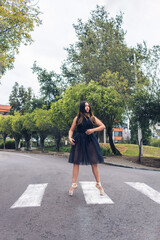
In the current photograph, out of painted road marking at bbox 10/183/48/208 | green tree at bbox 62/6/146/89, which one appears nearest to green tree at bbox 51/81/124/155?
green tree at bbox 62/6/146/89

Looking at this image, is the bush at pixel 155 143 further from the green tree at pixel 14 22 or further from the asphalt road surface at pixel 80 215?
the asphalt road surface at pixel 80 215

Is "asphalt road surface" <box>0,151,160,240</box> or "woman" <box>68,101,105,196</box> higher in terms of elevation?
"woman" <box>68,101,105,196</box>

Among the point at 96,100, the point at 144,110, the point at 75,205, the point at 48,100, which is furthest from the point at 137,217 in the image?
the point at 48,100

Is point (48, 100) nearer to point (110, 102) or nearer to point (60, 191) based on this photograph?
point (110, 102)

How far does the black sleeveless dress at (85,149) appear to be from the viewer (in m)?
5.59

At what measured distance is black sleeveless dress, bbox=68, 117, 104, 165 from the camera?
5590mm

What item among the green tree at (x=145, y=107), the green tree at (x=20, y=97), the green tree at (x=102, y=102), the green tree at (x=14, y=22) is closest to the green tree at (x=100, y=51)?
the green tree at (x=102, y=102)

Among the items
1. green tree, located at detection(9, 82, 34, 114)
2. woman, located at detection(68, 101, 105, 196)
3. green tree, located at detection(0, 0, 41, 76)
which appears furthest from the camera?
green tree, located at detection(9, 82, 34, 114)

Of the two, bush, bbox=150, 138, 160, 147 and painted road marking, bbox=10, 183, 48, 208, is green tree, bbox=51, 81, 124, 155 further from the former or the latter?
bush, bbox=150, 138, 160, 147

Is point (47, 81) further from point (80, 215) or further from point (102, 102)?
point (80, 215)

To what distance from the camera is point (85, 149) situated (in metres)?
5.66

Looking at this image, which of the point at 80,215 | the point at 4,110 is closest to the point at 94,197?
the point at 80,215

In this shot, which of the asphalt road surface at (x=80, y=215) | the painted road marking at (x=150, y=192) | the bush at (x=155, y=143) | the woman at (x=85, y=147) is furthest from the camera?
the bush at (x=155, y=143)

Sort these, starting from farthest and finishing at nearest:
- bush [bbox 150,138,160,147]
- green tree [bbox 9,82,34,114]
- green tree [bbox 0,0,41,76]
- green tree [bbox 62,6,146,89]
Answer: green tree [bbox 9,82,34,114] → bush [bbox 150,138,160,147] → green tree [bbox 62,6,146,89] → green tree [bbox 0,0,41,76]
